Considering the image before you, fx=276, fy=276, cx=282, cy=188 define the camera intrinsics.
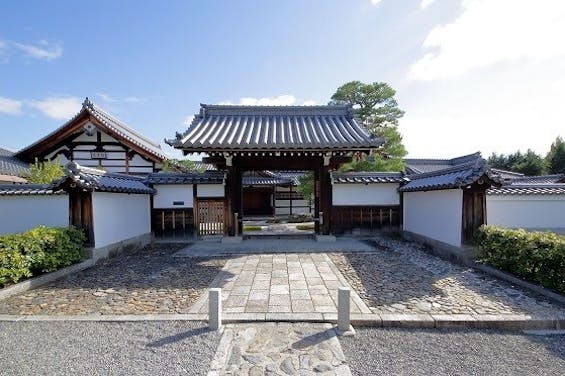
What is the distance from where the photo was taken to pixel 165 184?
11.9 m

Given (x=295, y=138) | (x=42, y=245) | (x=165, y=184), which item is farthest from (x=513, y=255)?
(x=165, y=184)

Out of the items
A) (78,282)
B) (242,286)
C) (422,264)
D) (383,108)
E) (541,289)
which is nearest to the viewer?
(541,289)

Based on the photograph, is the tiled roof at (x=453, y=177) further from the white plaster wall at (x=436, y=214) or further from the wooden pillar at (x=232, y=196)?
the wooden pillar at (x=232, y=196)

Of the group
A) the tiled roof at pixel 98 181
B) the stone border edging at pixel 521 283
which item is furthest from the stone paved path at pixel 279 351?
the tiled roof at pixel 98 181

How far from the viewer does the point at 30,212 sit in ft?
34.3

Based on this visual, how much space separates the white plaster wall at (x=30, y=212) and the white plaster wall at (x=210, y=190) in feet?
16.2

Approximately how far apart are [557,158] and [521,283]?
128ft

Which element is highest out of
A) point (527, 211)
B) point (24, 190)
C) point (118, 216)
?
point (24, 190)

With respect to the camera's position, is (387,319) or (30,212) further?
(30,212)

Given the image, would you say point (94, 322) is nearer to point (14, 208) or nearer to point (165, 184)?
point (165, 184)

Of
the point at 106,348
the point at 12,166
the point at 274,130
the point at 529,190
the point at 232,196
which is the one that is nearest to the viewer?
the point at 106,348

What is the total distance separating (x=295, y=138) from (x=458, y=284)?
22.4 feet

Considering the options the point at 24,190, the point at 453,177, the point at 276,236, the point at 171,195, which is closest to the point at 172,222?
the point at 171,195

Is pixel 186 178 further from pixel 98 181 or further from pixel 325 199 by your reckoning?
pixel 325 199
